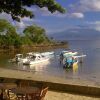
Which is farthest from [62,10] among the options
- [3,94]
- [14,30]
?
[14,30]

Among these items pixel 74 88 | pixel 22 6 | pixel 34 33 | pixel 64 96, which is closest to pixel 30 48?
pixel 34 33

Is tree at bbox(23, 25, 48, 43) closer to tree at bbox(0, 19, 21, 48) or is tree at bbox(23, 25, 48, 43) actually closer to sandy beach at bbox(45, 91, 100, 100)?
tree at bbox(0, 19, 21, 48)

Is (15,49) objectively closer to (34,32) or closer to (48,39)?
(34,32)

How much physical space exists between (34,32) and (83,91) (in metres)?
103

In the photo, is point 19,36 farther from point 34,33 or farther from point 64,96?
point 64,96

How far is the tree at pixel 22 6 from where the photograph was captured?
14203 mm

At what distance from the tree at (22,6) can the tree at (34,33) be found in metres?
101

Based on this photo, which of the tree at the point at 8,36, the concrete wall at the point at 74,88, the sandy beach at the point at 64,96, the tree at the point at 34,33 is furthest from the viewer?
the tree at the point at 34,33

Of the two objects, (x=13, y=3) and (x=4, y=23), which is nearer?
(x=13, y=3)

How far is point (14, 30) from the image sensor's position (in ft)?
316

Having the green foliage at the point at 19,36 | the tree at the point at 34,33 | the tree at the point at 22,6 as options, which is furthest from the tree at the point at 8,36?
the tree at the point at 22,6

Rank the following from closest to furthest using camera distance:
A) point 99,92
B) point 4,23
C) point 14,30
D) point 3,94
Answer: point 3,94 < point 99,92 < point 4,23 < point 14,30

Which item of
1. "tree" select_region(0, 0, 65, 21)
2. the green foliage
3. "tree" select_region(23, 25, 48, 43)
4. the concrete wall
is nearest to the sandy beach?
the concrete wall

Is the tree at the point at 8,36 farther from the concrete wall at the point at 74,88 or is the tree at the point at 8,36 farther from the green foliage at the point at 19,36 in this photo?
the concrete wall at the point at 74,88
